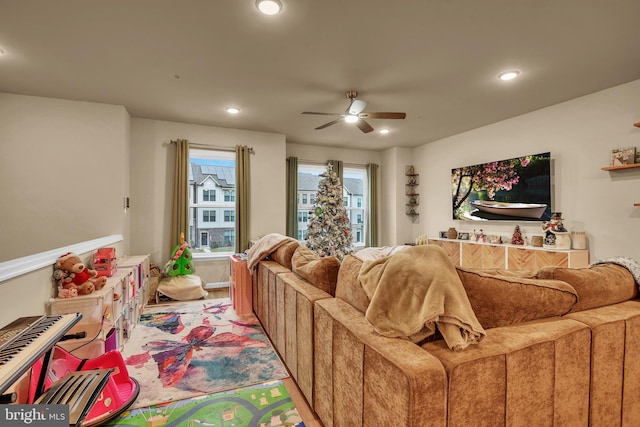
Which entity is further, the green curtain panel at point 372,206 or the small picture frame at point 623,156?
the green curtain panel at point 372,206

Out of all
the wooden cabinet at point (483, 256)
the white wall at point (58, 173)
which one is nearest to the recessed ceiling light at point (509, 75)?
the wooden cabinet at point (483, 256)

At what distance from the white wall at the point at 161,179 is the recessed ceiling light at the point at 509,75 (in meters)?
3.61

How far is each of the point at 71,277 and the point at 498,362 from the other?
2629 mm

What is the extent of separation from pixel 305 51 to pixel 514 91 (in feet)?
8.40

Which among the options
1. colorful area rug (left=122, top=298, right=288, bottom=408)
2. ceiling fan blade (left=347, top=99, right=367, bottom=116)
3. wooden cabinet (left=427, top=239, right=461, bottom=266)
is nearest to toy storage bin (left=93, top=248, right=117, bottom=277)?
colorful area rug (left=122, top=298, right=288, bottom=408)

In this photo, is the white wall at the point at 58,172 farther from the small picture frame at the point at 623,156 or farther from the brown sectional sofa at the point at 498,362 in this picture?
the small picture frame at the point at 623,156

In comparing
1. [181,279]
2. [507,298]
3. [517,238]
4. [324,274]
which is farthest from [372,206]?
[507,298]

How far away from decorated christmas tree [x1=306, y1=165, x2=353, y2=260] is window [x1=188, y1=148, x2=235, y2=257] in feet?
4.76

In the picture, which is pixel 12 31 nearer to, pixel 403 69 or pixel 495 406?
pixel 403 69

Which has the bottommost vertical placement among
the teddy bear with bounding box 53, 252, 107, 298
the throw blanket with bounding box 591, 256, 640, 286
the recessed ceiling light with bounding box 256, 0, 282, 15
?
the teddy bear with bounding box 53, 252, 107, 298

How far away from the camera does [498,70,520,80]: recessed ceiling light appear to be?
3.01 meters

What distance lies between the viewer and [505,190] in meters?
4.50

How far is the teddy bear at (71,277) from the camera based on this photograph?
204 centimetres

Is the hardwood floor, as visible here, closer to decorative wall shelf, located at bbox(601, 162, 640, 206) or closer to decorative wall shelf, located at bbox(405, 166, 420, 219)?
decorative wall shelf, located at bbox(601, 162, 640, 206)
